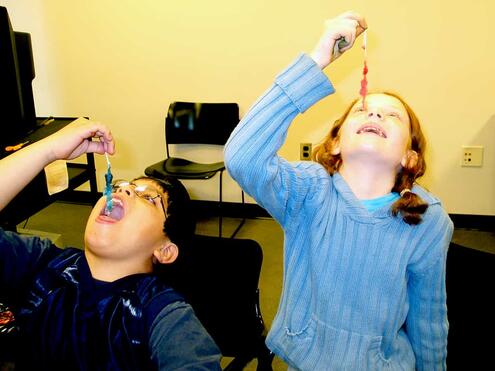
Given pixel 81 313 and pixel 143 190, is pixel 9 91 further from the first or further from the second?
pixel 81 313

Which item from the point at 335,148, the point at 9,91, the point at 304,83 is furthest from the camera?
the point at 9,91

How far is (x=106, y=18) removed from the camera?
365 cm

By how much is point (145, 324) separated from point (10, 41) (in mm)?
1359

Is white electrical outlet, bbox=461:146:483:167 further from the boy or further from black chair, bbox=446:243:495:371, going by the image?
the boy

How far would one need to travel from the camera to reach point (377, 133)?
1.07 m

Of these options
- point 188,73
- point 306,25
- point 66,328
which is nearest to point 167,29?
point 188,73

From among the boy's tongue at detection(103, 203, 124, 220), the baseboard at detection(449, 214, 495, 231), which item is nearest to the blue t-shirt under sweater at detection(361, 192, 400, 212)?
the boy's tongue at detection(103, 203, 124, 220)

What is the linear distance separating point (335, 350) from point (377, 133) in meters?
0.52

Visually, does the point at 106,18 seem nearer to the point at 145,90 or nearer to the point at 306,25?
the point at 145,90

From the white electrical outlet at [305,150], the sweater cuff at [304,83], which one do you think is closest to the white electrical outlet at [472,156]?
the white electrical outlet at [305,150]

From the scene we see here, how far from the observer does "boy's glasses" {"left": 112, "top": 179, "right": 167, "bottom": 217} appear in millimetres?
1104

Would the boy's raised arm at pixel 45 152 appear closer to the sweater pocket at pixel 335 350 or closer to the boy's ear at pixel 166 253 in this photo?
the boy's ear at pixel 166 253

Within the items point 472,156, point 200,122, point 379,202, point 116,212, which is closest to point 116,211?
point 116,212

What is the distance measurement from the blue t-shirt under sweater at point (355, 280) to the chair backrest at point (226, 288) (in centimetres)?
14
